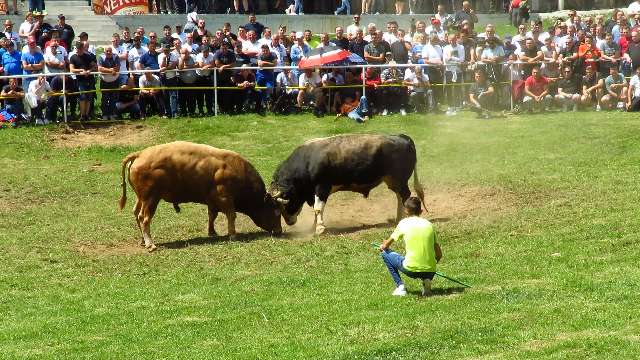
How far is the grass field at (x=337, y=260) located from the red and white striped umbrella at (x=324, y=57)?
2.03 meters

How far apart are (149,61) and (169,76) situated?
0.69 metres

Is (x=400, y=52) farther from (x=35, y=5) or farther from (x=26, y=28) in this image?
(x=35, y=5)

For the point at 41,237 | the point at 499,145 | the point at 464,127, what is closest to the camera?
the point at 41,237

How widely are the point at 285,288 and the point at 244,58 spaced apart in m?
16.2

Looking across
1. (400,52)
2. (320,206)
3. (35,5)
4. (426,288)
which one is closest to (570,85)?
(400,52)

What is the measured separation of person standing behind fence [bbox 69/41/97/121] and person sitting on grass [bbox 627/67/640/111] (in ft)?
45.2

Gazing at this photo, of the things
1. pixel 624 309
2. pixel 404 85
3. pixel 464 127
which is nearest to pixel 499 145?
pixel 464 127

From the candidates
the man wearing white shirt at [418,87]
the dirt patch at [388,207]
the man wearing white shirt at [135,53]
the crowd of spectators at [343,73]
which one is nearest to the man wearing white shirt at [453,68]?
the crowd of spectators at [343,73]

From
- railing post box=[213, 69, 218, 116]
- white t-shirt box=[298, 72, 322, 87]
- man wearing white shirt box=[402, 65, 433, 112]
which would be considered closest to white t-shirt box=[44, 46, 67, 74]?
railing post box=[213, 69, 218, 116]

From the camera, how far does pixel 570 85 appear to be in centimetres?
3331

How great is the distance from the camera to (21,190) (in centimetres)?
2588

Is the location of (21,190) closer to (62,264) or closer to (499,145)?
(62,264)

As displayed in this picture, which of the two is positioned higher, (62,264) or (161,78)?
(161,78)

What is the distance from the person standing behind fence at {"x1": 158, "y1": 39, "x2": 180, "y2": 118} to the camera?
103ft
